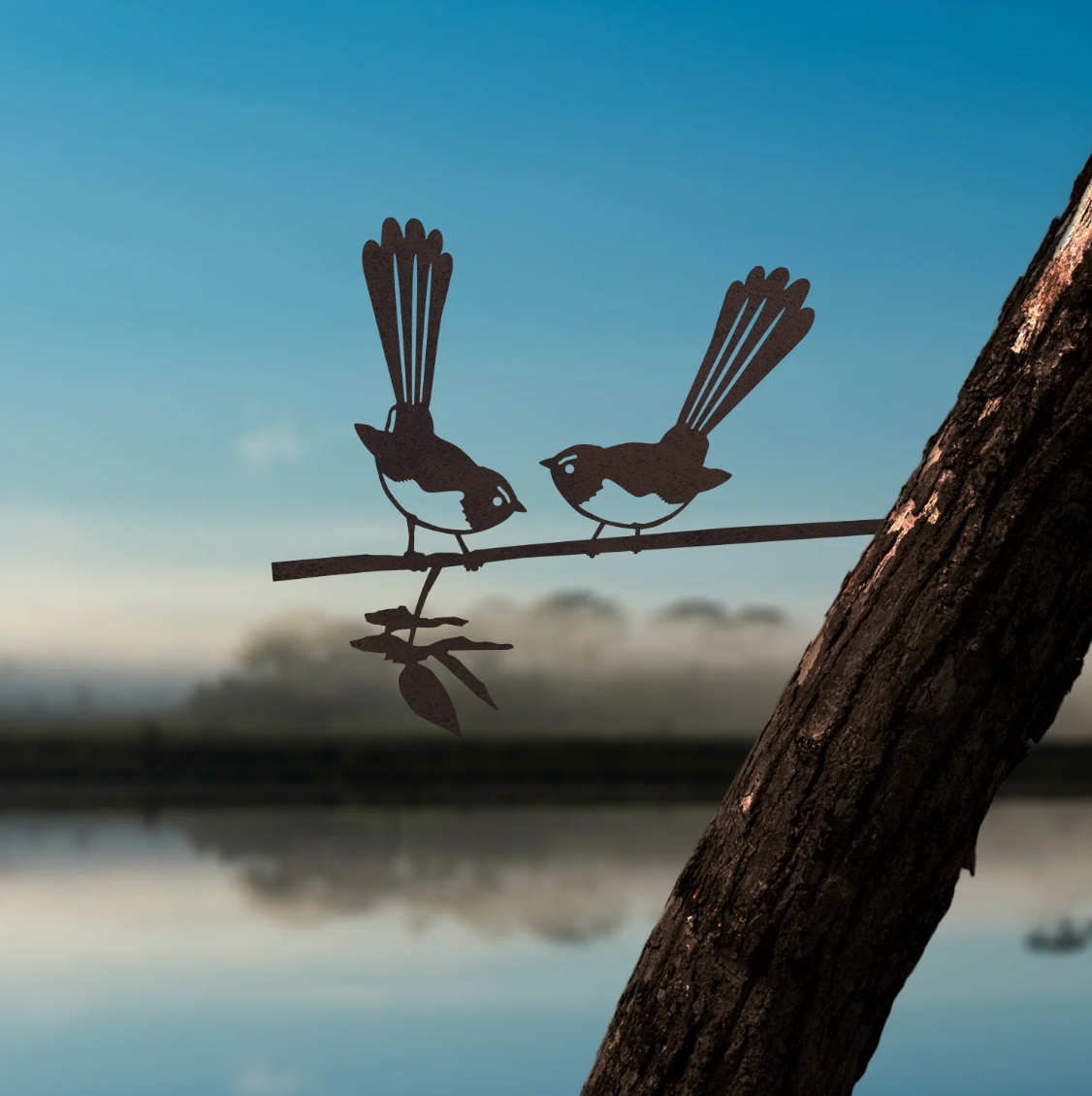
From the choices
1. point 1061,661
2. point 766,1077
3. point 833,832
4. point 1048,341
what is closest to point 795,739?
point 833,832

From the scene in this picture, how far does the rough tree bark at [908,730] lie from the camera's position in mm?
1448

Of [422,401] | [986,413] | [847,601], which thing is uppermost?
[422,401]

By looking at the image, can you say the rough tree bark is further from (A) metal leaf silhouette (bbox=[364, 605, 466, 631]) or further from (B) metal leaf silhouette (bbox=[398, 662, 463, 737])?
(A) metal leaf silhouette (bbox=[364, 605, 466, 631])

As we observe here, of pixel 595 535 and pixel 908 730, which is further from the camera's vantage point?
pixel 595 535

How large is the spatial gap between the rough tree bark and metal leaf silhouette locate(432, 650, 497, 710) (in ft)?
2.53

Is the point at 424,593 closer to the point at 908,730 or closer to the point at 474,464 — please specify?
the point at 474,464

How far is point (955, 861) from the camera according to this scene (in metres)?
1.50

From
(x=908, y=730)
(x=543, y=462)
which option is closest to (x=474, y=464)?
(x=543, y=462)

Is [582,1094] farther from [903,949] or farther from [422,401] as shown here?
[422,401]

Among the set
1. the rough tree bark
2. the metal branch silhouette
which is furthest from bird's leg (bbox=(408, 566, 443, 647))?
the rough tree bark

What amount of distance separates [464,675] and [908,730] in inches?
41.2

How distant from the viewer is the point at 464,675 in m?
2.24

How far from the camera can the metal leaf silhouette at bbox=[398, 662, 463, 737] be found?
220 centimetres

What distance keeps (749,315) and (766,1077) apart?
1.57m
